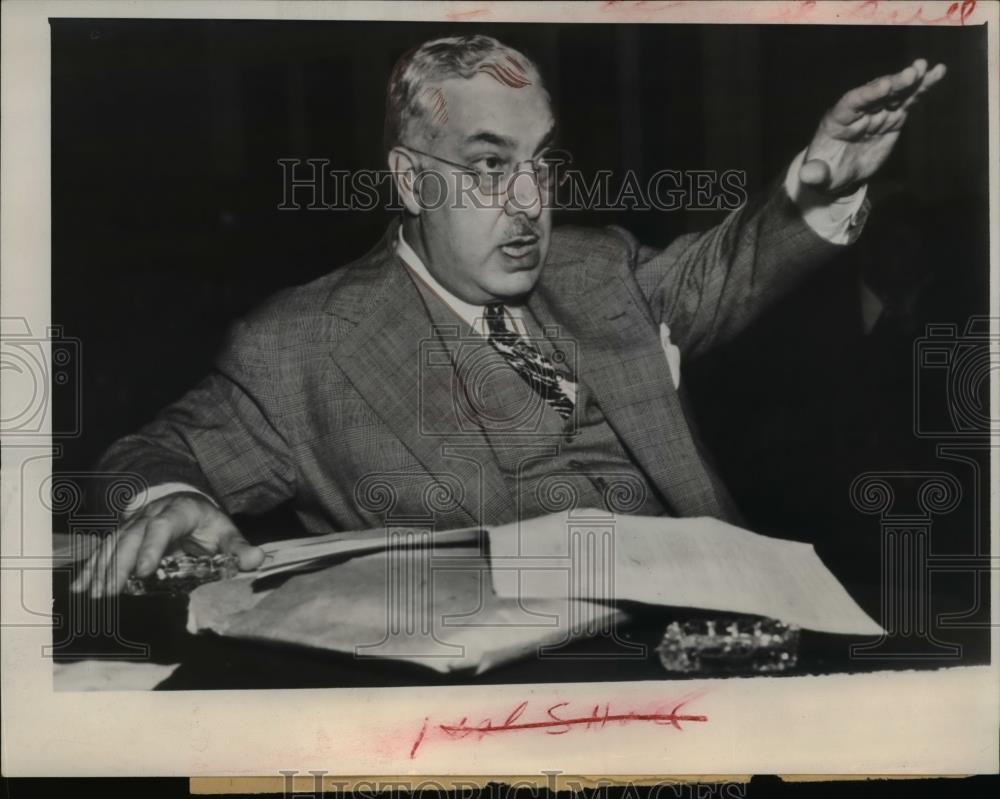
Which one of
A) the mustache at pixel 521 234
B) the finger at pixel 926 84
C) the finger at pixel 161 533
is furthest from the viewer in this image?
the finger at pixel 926 84

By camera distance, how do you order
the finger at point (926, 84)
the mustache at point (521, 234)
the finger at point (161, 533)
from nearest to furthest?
the finger at point (161, 533) < the mustache at point (521, 234) < the finger at point (926, 84)

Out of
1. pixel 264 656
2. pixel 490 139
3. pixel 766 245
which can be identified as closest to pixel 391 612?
pixel 264 656

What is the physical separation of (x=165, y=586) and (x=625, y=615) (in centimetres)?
145

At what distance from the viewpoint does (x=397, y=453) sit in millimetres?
3998

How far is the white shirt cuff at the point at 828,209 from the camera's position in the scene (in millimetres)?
4086

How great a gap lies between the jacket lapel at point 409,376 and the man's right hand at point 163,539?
1.95 feet

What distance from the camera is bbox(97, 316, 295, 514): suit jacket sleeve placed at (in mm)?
3979

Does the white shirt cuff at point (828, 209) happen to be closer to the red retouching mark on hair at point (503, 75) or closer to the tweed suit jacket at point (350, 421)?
the tweed suit jacket at point (350, 421)

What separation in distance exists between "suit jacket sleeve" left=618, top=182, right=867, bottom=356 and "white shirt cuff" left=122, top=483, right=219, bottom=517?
5.14ft

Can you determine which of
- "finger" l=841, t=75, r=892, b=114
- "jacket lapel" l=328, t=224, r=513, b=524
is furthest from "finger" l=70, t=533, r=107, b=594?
"finger" l=841, t=75, r=892, b=114

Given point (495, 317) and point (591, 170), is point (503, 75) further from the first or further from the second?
point (495, 317)

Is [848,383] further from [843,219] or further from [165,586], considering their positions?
[165,586]

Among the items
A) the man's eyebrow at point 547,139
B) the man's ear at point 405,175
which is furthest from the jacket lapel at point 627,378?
the man's ear at point 405,175
